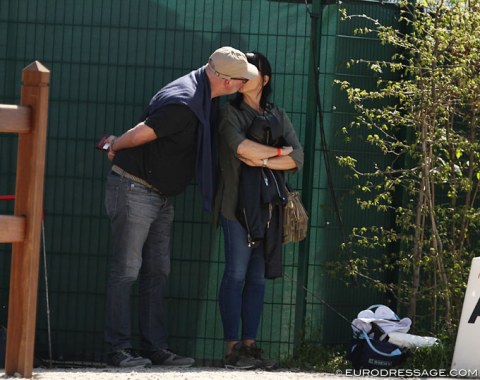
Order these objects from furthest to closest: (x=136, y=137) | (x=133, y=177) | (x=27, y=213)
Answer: (x=133, y=177)
(x=136, y=137)
(x=27, y=213)

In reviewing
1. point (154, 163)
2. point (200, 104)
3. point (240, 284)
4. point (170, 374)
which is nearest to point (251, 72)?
point (200, 104)

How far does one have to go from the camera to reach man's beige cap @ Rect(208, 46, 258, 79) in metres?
6.79

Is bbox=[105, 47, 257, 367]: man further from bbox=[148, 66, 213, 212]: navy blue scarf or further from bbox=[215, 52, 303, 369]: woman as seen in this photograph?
bbox=[215, 52, 303, 369]: woman

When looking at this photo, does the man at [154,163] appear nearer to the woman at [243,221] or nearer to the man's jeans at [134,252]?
the man's jeans at [134,252]

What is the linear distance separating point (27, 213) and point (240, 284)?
1943 millimetres

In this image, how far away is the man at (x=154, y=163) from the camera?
6738 mm

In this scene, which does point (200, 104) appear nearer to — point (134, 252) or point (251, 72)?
point (251, 72)

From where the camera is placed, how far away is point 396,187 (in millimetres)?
7945

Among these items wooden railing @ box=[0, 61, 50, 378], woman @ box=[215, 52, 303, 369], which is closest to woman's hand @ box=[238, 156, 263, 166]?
woman @ box=[215, 52, 303, 369]

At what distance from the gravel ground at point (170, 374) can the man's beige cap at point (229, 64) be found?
1885 millimetres

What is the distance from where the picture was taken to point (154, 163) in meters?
6.82

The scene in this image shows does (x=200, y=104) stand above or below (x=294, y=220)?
above

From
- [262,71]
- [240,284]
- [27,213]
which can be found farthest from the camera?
[262,71]

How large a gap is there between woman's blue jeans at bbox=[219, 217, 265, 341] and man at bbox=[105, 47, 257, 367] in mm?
279
